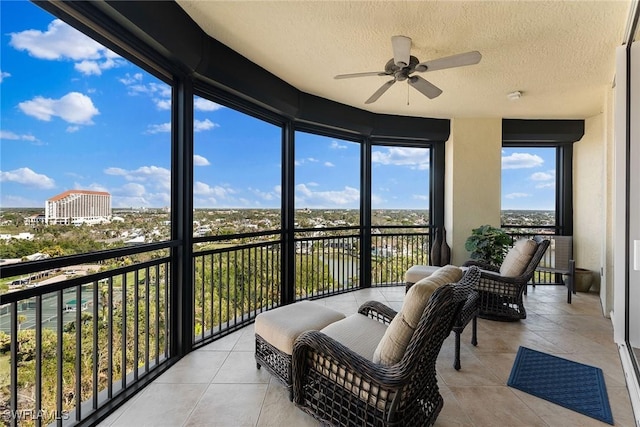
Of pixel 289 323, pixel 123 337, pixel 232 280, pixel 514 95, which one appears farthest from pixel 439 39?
pixel 123 337

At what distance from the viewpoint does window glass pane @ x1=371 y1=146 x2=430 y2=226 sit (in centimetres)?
474

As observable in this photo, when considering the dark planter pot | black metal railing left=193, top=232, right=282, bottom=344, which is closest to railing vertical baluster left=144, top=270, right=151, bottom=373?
black metal railing left=193, top=232, right=282, bottom=344

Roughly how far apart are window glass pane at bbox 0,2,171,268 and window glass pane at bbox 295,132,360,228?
6.46 feet

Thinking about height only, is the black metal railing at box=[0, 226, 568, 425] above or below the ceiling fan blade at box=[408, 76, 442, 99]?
below

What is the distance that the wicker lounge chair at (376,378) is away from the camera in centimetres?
131

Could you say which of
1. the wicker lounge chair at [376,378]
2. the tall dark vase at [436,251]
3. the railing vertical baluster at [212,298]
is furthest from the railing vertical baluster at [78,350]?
the tall dark vase at [436,251]

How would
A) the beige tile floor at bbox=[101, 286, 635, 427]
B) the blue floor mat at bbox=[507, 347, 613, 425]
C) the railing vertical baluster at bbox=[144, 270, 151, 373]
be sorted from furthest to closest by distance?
the railing vertical baluster at bbox=[144, 270, 151, 373] → the blue floor mat at bbox=[507, 347, 613, 425] → the beige tile floor at bbox=[101, 286, 635, 427]

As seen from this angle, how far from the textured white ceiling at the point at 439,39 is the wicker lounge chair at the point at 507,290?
1.83m

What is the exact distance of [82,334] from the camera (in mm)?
1804

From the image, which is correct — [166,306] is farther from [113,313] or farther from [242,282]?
[242,282]

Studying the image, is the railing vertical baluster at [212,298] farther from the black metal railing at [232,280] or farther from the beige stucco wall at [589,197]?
the beige stucco wall at [589,197]

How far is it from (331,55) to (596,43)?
227 centimetres

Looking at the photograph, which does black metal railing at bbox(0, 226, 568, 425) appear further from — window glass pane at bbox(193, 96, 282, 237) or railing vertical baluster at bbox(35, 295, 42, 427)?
window glass pane at bbox(193, 96, 282, 237)

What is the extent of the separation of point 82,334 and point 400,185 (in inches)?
171
